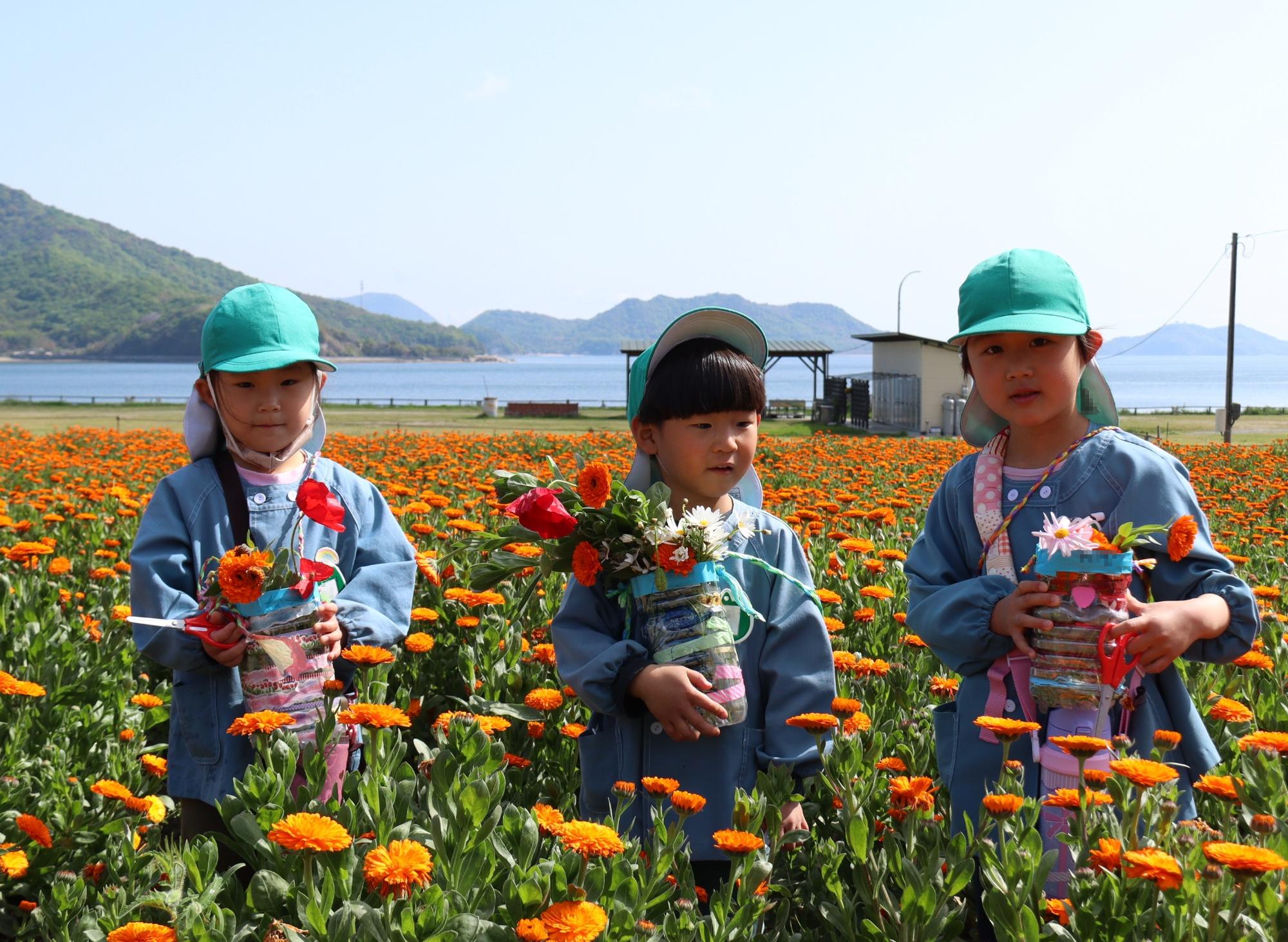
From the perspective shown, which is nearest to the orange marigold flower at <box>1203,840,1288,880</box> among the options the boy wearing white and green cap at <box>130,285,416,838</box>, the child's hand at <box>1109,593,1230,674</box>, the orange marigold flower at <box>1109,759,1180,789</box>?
the orange marigold flower at <box>1109,759,1180,789</box>

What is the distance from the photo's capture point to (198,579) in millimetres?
2742

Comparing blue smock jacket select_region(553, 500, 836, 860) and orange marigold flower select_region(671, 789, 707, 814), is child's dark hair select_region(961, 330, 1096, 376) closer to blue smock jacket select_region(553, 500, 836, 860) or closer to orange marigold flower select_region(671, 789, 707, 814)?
blue smock jacket select_region(553, 500, 836, 860)

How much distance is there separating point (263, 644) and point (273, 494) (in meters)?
0.56

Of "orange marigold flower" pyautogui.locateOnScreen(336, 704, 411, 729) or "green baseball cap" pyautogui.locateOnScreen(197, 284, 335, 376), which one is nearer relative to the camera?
"orange marigold flower" pyautogui.locateOnScreen(336, 704, 411, 729)

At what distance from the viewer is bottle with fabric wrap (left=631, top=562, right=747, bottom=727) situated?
7.49ft

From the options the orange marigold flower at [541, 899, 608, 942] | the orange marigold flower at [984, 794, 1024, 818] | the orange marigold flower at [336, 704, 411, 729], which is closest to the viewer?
the orange marigold flower at [541, 899, 608, 942]

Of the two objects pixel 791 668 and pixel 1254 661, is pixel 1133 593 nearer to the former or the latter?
pixel 791 668

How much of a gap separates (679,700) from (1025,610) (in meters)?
0.70

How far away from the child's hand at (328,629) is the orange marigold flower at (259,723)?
A: 10.8 inches

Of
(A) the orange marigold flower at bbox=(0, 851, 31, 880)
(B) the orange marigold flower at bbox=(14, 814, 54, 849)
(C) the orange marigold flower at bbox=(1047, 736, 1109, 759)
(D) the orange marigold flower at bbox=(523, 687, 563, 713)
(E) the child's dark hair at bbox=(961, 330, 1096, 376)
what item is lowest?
(A) the orange marigold flower at bbox=(0, 851, 31, 880)

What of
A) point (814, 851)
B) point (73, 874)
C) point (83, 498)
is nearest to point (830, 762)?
point (814, 851)

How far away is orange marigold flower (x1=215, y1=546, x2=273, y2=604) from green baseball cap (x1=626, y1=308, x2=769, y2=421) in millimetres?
867

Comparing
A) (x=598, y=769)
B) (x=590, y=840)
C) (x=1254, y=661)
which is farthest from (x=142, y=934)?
(x=1254, y=661)

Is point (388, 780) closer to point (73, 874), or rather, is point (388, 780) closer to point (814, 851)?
point (814, 851)
